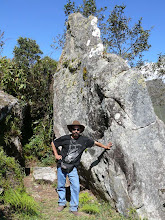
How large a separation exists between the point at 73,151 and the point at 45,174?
7.93ft

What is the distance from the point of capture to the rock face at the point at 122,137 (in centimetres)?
516

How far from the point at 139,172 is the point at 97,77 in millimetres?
2736

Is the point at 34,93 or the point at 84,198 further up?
the point at 34,93

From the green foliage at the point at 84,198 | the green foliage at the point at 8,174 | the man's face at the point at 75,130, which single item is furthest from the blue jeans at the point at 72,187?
the green foliage at the point at 8,174

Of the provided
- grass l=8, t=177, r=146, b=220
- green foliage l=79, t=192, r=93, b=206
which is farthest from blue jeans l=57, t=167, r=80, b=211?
green foliage l=79, t=192, r=93, b=206

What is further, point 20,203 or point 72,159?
point 72,159

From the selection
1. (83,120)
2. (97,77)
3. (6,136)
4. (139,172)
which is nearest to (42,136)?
(6,136)

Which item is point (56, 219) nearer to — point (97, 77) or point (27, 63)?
point (97, 77)

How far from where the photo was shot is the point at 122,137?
17.8 ft

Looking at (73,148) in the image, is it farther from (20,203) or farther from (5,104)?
(5,104)

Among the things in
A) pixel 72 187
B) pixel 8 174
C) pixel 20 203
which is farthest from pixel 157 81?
pixel 20 203

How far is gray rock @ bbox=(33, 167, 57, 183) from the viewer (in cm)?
719

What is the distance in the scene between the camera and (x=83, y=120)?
6754mm

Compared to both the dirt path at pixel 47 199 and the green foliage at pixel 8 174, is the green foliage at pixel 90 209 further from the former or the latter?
the green foliage at pixel 8 174
